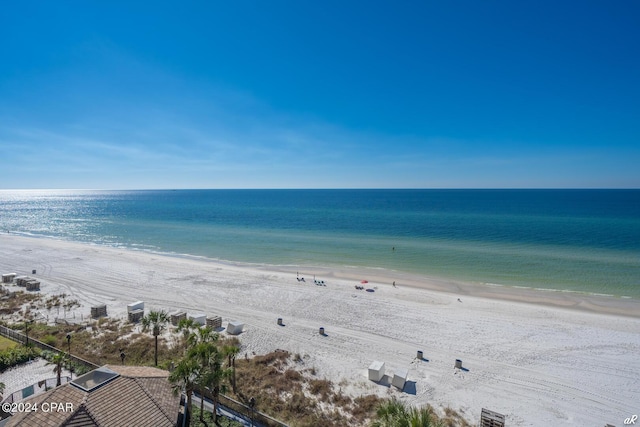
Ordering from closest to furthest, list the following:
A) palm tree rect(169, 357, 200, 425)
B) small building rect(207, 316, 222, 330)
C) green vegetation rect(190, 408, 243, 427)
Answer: palm tree rect(169, 357, 200, 425), green vegetation rect(190, 408, 243, 427), small building rect(207, 316, 222, 330)

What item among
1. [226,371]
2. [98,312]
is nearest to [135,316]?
[98,312]

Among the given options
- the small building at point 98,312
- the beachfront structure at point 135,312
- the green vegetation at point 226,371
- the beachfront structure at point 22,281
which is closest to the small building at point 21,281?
the beachfront structure at point 22,281

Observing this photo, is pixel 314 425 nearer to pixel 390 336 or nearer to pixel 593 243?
pixel 390 336

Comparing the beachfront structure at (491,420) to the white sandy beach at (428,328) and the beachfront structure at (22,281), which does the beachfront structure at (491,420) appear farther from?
the beachfront structure at (22,281)

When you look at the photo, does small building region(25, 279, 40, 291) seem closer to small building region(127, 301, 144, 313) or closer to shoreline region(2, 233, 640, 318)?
small building region(127, 301, 144, 313)

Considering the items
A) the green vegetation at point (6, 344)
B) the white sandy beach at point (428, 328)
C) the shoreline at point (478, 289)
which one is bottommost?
the white sandy beach at point (428, 328)

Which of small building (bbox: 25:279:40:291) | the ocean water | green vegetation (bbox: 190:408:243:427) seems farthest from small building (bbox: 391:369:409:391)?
small building (bbox: 25:279:40:291)
